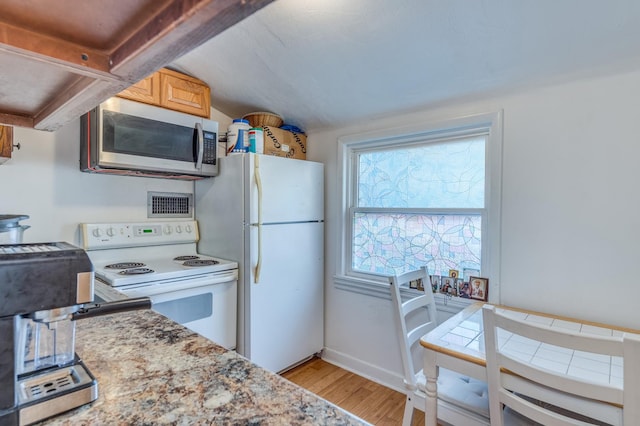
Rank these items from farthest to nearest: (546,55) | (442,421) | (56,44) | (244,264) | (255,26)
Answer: (244,264)
(255,26)
(546,55)
(442,421)
(56,44)

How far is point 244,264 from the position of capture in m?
2.27

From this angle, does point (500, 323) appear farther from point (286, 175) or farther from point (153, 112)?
point (153, 112)

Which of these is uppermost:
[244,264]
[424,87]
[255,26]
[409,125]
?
[255,26]

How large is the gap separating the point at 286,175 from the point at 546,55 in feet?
5.53

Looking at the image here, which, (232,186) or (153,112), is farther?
(232,186)

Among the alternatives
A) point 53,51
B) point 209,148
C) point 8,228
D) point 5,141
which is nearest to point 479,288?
point 209,148

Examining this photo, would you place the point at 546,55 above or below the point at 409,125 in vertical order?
above

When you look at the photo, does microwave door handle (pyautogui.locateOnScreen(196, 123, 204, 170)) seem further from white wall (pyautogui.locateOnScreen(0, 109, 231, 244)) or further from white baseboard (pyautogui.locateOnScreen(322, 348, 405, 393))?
white baseboard (pyautogui.locateOnScreen(322, 348, 405, 393))

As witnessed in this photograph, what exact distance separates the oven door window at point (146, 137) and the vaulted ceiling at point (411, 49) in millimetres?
486

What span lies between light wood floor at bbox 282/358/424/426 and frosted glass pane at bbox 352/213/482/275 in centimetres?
84

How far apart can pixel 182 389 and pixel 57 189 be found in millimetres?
1954

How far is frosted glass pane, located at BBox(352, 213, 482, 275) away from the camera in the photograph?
84.0 inches

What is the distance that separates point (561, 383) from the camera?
96cm

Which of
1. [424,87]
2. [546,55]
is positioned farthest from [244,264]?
[546,55]
